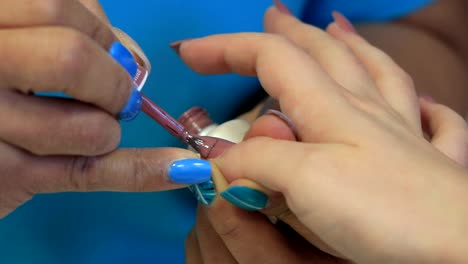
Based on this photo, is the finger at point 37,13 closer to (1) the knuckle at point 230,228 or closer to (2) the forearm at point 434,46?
(1) the knuckle at point 230,228

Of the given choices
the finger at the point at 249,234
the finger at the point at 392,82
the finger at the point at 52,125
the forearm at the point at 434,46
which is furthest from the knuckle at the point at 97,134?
the forearm at the point at 434,46

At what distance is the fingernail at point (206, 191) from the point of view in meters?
0.40

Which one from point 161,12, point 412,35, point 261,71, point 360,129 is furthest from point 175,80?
point 412,35

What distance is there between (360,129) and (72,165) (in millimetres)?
216

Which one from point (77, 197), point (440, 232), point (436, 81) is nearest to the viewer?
point (440, 232)

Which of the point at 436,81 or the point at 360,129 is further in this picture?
the point at 436,81

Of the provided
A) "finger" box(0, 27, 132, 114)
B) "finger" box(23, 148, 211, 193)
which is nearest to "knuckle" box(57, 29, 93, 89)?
"finger" box(0, 27, 132, 114)

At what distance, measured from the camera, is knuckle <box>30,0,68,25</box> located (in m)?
0.28

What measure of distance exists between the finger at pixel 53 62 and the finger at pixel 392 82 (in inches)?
10.9

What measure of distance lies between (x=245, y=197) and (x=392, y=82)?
21cm

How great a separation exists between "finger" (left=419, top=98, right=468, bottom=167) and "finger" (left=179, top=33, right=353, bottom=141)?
0.13 metres

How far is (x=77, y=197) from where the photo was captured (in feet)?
1.74

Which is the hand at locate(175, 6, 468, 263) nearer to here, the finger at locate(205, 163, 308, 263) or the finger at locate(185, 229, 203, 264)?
the finger at locate(205, 163, 308, 263)

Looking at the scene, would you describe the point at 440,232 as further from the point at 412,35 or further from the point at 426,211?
the point at 412,35
